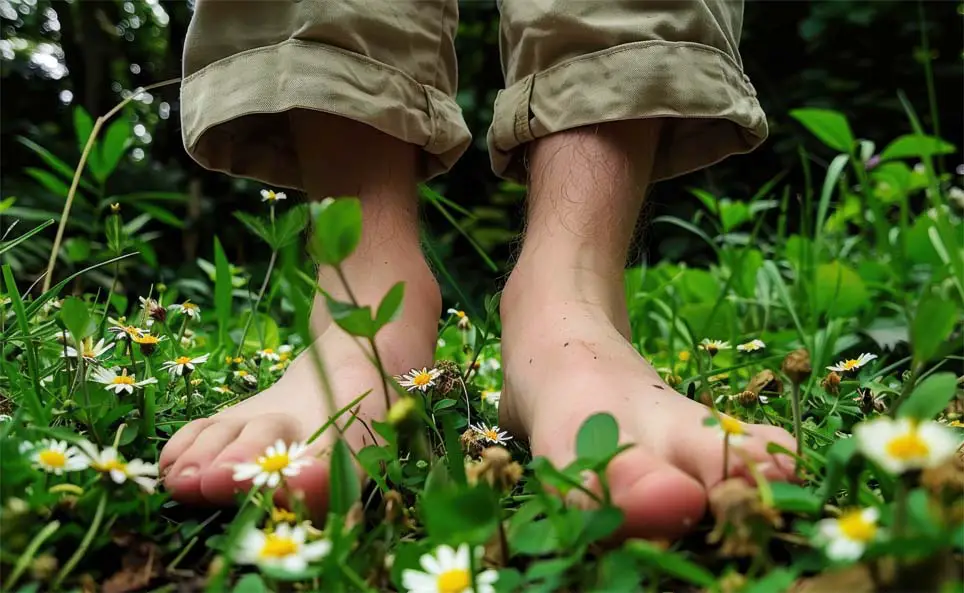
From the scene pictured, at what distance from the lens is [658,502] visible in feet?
1.27

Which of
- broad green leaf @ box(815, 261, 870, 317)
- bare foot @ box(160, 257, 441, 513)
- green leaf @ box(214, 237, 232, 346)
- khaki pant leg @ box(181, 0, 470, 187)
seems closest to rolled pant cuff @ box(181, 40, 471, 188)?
khaki pant leg @ box(181, 0, 470, 187)

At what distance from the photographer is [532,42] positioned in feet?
2.42

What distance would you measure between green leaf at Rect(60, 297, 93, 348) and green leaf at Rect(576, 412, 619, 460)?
0.34 metres

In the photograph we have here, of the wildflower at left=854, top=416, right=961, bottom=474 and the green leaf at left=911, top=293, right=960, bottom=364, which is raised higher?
the green leaf at left=911, top=293, right=960, bottom=364

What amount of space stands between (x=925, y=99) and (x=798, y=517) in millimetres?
2967

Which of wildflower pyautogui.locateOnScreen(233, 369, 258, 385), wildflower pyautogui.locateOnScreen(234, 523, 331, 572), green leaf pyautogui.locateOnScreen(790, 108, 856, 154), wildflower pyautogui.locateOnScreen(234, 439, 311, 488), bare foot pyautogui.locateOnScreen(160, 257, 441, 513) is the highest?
wildflower pyautogui.locateOnScreen(234, 523, 331, 572)

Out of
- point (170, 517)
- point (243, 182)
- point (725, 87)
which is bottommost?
point (243, 182)

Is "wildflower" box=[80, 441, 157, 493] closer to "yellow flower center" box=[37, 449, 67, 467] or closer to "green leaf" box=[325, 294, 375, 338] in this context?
"yellow flower center" box=[37, 449, 67, 467]

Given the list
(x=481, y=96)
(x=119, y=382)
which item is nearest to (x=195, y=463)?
(x=119, y=382)

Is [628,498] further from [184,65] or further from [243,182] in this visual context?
[243,182]

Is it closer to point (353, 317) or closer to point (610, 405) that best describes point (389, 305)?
point (353, 317)

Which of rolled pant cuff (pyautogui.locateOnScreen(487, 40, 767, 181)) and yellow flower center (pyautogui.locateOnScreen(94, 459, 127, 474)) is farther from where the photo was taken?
rolled pant cuff (pyautogui.locateOnScreen(487, 40, 767, 181))

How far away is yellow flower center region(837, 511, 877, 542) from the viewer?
0.27 metres

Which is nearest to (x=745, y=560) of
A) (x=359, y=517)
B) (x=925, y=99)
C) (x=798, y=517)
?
(x=798, y=517)
